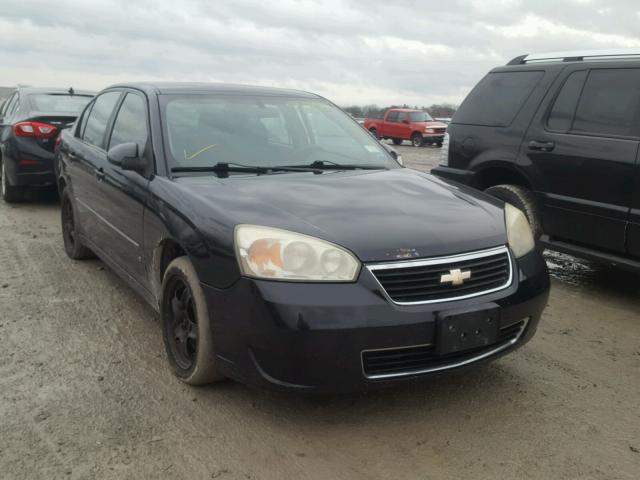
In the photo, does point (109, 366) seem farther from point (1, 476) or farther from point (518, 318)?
point (518, 318)

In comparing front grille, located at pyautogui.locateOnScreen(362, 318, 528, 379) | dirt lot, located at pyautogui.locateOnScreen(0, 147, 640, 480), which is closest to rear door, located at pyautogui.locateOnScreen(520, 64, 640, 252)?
dirt lot, located at pyautogui.locateOnScreen(0, 147, 640, 480)

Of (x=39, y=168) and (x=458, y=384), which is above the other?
(x=39, y=168)

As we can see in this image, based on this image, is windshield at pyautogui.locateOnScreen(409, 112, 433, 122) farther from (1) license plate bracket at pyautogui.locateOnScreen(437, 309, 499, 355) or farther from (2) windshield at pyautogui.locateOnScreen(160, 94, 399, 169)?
(1) license plate bracket at pyautogui.locateOnScreen(437, 309, 499, 355)

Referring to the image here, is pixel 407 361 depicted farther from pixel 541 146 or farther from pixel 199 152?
pixel 541 146

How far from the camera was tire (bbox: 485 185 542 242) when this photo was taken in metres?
5.03

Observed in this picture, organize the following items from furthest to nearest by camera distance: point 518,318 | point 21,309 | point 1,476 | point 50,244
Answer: point 50,244 → point 21,309 → point 518,318 → point 1,476

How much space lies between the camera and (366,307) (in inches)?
98.1

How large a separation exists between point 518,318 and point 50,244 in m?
4.95

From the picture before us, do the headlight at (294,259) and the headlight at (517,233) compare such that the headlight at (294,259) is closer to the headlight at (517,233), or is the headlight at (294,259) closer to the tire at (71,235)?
the headlight at (517,233)

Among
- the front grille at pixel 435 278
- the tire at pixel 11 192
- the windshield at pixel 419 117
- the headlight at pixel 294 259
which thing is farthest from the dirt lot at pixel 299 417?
the windshield at pixel 419 117

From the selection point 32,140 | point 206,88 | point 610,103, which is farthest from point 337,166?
point 32,140

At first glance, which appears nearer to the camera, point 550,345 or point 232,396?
point 232,396

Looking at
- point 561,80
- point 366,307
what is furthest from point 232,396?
point 561,80

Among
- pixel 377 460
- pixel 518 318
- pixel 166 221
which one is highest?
pixel 166 221
